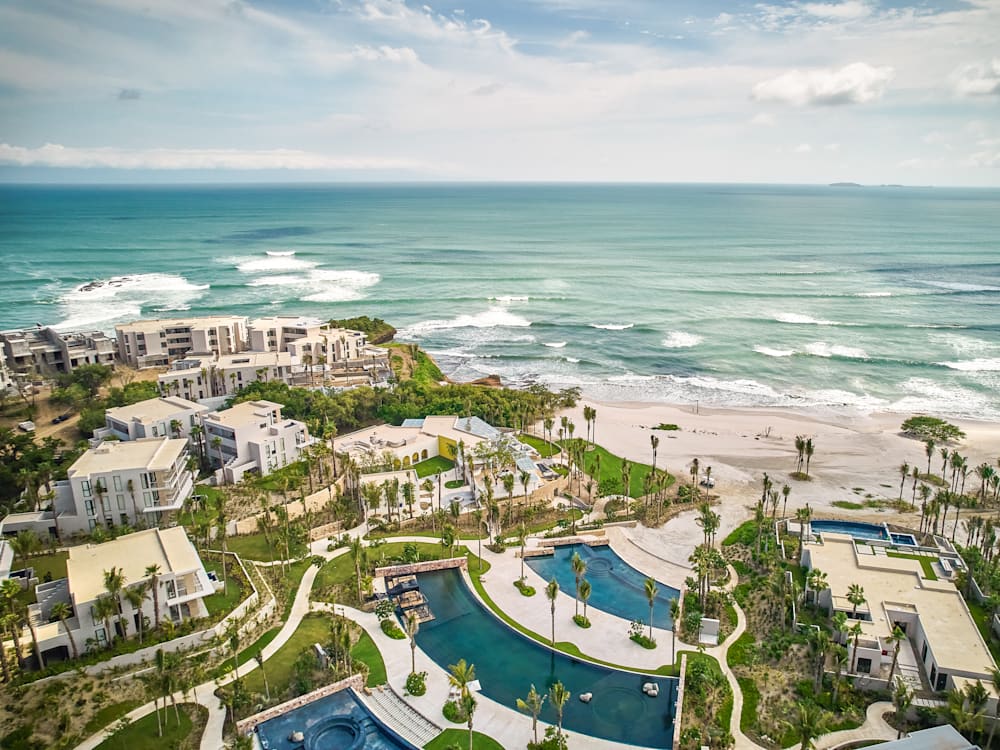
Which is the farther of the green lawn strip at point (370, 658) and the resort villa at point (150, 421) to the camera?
the resort villa at point (150, 421)

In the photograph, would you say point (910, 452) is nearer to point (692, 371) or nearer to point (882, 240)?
point (692, 371)

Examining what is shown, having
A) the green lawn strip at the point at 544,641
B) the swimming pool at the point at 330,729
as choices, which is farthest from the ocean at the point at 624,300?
the swimming pool at the point at 330,729

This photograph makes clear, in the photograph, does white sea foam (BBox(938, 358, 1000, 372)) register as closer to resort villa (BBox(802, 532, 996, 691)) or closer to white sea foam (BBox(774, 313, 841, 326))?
white sea foam (BBox(774, 313, 841, 326))

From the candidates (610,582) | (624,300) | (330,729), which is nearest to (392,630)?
(330,729)

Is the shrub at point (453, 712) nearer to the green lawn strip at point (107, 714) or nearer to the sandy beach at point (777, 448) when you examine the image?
the green lawn strip at point (107, 714)

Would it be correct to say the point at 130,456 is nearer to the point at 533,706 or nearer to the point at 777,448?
the point at 533,706

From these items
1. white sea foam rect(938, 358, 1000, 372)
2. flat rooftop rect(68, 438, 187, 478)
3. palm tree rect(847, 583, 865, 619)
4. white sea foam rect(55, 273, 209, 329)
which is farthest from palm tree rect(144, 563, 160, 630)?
white sea foam rect(938, 358, 1000, 372)

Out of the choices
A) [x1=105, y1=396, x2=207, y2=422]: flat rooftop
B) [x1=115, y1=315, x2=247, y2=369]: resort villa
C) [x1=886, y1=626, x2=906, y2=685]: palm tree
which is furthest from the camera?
[x1=115, y1=315, x2=247, y2=369]: resort villa
